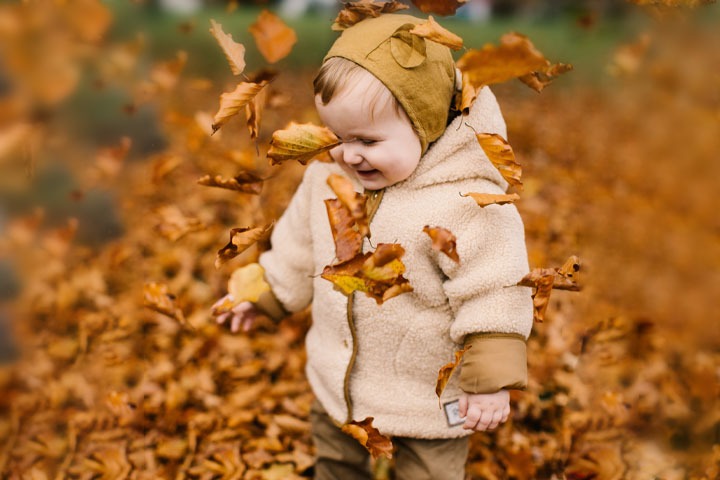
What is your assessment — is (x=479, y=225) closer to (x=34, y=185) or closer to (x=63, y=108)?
(x=34, y=185)

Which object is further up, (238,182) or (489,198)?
(489,198)

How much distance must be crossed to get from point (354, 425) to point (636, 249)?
238cm

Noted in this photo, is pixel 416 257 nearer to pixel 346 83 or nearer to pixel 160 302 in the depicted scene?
pixel 346 83

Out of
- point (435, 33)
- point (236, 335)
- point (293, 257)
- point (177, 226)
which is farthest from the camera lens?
point (236, 335)

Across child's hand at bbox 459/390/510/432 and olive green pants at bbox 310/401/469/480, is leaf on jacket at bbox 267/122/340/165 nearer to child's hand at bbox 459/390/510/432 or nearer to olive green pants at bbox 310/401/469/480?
child's hand at bbox 459/390/510/432

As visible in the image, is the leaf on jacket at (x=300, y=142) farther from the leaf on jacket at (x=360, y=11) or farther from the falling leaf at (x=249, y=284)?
the falling leaf at (x=249, y=284)

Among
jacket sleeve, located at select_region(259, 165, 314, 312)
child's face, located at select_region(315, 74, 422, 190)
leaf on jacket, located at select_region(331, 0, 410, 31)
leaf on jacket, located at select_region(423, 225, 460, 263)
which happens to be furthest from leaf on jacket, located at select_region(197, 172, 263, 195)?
leaf on jacket, located at select_region(423, 225, 460, 263)

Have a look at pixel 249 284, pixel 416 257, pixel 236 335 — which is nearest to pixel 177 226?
pixel 249 284

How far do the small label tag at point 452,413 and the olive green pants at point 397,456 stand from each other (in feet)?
0.27

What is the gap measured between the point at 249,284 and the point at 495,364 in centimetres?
73

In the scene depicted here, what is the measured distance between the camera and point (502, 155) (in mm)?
1138

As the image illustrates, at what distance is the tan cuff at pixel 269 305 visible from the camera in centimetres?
162

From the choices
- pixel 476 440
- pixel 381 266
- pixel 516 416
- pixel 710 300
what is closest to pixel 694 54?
pixel 710 300

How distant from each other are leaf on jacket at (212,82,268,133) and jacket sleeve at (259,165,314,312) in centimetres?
36
